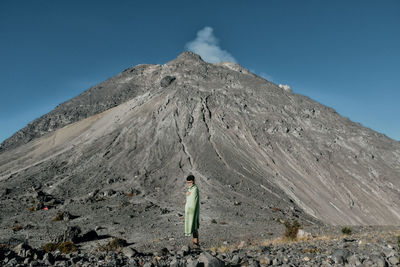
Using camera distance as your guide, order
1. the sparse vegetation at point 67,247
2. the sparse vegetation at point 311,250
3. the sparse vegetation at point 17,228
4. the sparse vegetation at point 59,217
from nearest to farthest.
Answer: the sparse vegetation at point 311,250
the sparse vegetation at point 67,247
the sparse vegetation at point 17,228
the sparse vegetation at point 59,217

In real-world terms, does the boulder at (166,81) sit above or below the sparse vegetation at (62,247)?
above

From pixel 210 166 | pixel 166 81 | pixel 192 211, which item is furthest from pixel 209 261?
pixel 166 81

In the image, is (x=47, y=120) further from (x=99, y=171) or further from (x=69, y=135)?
(x=99, y=171)

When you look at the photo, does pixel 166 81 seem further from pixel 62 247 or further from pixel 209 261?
pixel 209 261

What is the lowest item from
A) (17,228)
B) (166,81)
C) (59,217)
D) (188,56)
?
(17,228)

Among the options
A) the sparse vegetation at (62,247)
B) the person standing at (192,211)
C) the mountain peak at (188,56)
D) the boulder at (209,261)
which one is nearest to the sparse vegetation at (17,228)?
the sparse vegetation at (62,247)

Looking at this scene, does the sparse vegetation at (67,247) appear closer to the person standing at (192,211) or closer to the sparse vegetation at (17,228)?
the person standing at (192,211)

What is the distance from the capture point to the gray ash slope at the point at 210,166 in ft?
84.8

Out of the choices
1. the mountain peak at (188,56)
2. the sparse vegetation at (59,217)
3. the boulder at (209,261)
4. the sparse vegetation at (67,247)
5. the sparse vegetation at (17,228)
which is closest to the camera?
the boulder at (209,261)

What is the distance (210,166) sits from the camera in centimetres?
3816

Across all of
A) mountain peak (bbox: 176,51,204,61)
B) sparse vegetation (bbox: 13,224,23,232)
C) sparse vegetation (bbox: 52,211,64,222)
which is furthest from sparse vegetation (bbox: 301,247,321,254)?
mountain peak (bbox: 176,51,204,61)

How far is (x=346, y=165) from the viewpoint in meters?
47.1

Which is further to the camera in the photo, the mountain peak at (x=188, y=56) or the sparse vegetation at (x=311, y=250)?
the mountain peak at (x=188, y=56)

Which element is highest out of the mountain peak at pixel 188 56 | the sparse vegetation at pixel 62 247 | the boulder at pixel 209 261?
the mountain peak at pixel 188 56
